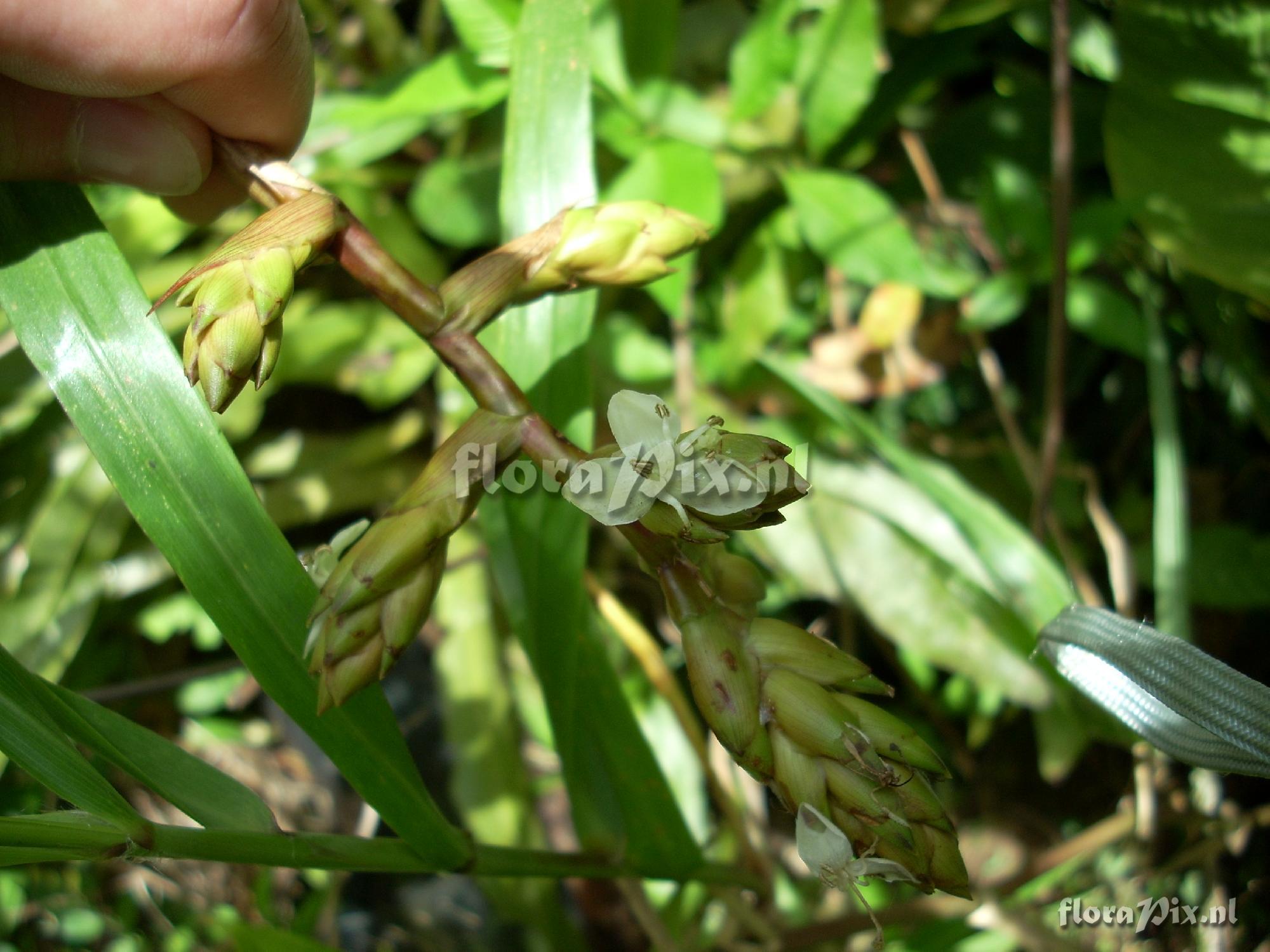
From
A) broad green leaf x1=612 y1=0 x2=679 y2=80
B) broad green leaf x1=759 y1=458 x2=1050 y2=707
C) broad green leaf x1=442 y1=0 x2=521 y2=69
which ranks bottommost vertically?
broad green leaf x1=759 y1=458 x2=1050 y2=707

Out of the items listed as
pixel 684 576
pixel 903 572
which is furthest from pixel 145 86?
pixel 903 572

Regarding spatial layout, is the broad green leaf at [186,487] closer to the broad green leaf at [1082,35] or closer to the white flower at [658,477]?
the white flower at [658,477]

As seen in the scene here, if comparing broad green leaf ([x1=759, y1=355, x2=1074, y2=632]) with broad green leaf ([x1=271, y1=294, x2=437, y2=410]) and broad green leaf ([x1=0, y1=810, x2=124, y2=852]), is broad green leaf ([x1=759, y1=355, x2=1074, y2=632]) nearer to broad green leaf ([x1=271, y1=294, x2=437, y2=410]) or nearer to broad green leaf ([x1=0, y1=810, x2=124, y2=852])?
broad green leaf ([x1=271, y1=294, x2=437, y2=410])

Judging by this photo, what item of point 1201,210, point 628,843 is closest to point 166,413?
point 628,843

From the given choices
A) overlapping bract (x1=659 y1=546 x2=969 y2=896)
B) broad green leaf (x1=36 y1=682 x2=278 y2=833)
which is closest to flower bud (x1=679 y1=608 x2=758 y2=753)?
overlapping bract (x1=659 y1=546 x2=969 y2=896)

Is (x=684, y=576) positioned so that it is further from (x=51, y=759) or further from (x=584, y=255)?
(x=51, y=759)

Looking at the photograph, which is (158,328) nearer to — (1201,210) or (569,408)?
(569,408)

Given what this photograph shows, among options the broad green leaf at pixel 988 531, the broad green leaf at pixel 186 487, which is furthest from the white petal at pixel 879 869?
the broad green leaf at pixel 988 531
